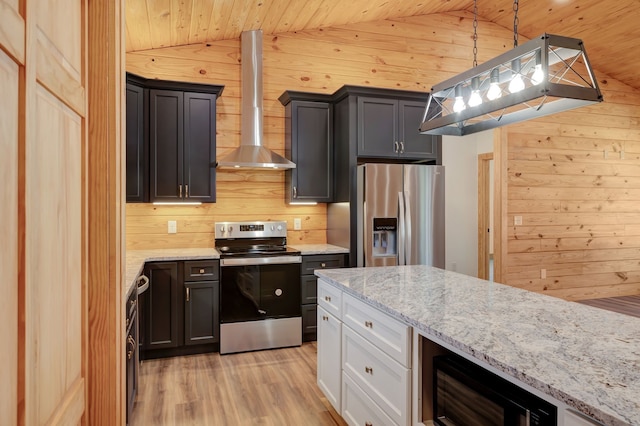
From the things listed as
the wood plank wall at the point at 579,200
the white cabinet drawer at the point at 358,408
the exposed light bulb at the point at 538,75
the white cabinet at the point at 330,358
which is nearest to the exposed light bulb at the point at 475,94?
the exposed light bulb at the point at 538,75

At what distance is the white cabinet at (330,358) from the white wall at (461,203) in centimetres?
300

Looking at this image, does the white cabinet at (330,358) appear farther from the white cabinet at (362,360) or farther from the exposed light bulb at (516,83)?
the exposed light bulb at (516,83)

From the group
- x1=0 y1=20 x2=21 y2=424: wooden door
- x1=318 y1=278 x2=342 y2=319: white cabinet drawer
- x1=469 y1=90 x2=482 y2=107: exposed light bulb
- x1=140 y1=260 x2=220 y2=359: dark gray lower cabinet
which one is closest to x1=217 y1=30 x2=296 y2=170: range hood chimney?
x1=140 y1=260 x2=220 y2=359: dark gray lower cabinet

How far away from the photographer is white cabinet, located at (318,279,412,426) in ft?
6.24

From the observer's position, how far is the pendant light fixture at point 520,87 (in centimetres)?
179

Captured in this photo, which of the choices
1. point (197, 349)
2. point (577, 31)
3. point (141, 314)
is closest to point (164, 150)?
point (141, 314)

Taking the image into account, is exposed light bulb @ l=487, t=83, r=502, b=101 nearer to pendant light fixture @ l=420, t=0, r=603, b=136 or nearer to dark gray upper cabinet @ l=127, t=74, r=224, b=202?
pendant light fixture @ l=420, t=0, r=603, b=136

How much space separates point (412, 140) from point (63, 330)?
405 centimetres

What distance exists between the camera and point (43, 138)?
2.73 ft

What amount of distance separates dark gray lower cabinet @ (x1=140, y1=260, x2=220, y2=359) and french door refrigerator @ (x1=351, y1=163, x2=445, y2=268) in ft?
4.68

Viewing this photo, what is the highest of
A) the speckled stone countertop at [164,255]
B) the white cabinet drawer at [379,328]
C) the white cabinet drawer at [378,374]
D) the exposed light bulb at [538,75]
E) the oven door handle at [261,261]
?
the exposed light bulb at [538,75]

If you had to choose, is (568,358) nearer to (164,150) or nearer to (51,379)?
(51,379)

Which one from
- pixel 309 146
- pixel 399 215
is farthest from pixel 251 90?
pixel 399 215

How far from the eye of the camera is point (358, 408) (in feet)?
7.59
